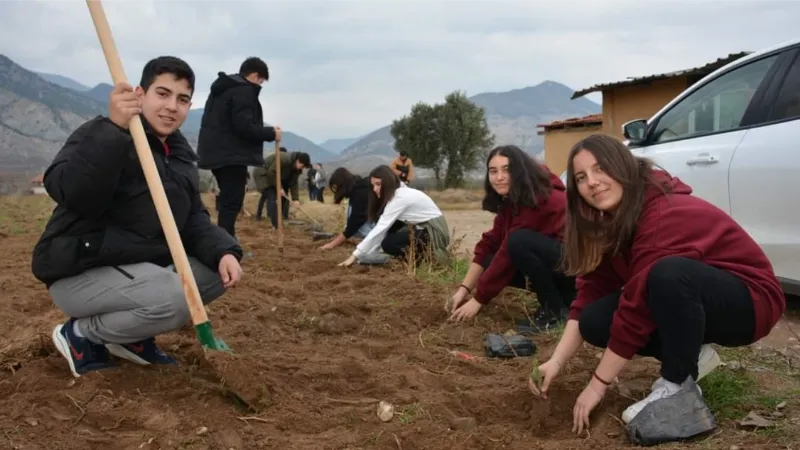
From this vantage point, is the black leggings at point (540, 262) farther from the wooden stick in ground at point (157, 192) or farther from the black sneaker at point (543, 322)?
the wooden stick in ground at point (157, 192)

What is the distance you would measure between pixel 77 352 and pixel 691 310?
7.83 ft

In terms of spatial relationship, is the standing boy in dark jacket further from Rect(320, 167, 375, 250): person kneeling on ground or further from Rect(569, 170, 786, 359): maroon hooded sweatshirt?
Rect(569, 170, 786, 359): maroon hooded sweatshirt

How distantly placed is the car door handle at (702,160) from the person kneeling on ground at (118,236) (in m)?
3.01

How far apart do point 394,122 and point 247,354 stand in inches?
1322

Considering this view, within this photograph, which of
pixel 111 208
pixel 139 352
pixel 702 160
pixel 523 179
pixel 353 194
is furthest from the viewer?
pixel 353 194

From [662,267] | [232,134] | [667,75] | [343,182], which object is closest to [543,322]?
[662,267]

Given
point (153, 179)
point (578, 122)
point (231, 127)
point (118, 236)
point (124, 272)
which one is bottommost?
point (124, 272)

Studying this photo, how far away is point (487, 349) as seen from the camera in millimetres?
3562

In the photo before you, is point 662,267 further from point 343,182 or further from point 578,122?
point 578,122

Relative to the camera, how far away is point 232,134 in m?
6.13

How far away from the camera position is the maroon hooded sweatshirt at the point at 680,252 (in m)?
2.32

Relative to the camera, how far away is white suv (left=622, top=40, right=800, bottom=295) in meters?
3.87

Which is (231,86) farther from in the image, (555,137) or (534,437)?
(555,137)

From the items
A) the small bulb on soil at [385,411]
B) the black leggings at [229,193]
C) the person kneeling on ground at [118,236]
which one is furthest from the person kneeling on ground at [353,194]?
the small bulb on soil at [385,411]
